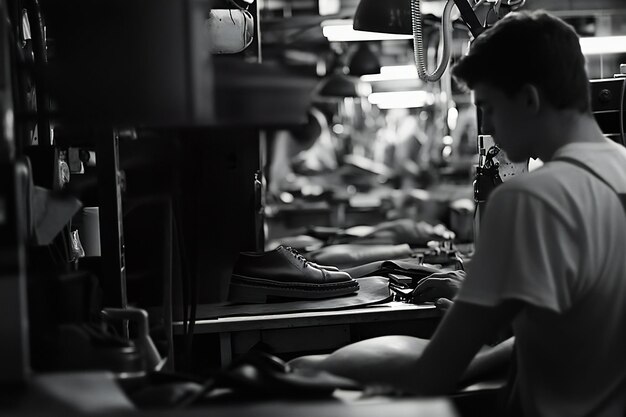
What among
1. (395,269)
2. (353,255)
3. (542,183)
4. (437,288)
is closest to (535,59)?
(542,183)

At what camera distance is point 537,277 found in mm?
1594

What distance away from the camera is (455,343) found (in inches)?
65.1

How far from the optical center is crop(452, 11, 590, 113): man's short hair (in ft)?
5.57

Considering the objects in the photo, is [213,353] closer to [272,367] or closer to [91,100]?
[272,367]

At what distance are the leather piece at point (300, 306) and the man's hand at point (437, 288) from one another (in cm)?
11

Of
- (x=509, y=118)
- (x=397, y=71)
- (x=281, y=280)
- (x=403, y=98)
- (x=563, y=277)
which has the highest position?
(x=397, y=71)

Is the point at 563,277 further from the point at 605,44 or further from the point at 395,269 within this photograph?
the point at 605,44

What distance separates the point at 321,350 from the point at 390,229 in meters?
1.87

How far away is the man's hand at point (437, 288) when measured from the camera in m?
2.54

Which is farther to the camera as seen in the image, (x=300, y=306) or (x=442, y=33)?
(x=442, y=33)

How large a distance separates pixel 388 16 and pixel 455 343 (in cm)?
177

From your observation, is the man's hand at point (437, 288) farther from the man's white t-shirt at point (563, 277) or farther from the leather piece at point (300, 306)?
the man's white t-shirt at point (563, 277)

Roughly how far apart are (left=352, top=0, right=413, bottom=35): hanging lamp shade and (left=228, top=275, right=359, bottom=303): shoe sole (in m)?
0.97

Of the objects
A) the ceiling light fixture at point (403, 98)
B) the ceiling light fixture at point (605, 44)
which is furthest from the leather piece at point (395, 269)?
the ceiling light fixture at point (403, 98)
